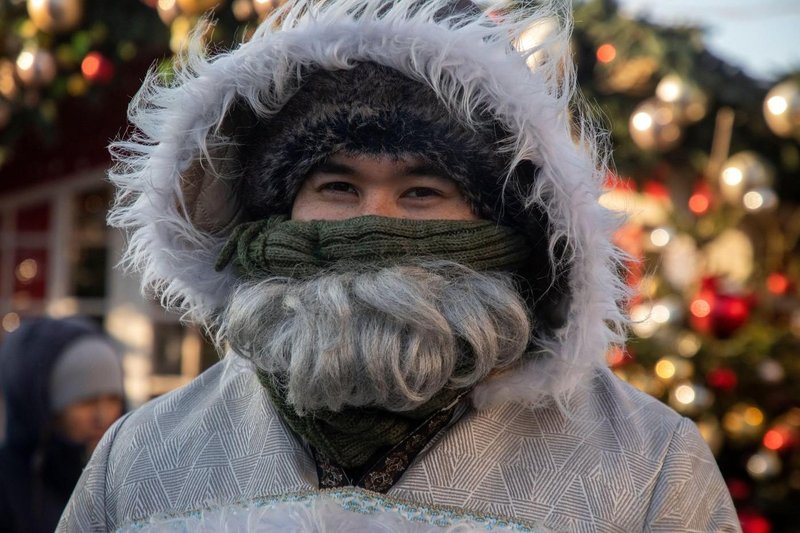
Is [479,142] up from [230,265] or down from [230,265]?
up

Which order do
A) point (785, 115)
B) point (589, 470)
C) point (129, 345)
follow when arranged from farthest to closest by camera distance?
point (129, 345), point (785, 115), point (589, 470)

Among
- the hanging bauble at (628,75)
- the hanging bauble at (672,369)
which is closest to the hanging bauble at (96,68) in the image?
the hanging bauble at (628,75)

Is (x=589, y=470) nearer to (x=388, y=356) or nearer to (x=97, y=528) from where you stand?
(x=388, y=356)

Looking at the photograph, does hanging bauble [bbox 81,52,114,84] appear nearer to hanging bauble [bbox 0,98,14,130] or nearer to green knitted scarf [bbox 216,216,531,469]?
hanging bauble [bbox 0,98,14,130]

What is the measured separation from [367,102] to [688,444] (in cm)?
79

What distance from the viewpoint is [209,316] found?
71.6 inches

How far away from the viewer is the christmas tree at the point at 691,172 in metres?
3.85

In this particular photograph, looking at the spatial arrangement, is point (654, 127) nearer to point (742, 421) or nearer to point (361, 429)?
point (742, 421)

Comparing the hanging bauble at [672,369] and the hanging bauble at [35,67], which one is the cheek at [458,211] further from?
the hanging bauble at [35,67]

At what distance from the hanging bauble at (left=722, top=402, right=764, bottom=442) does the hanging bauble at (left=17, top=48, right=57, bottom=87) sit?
323 cm

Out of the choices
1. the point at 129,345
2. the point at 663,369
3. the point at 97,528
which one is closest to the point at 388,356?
the point at 97,528

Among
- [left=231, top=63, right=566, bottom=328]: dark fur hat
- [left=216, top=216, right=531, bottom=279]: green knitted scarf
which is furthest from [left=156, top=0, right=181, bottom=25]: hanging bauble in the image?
[left=216, top=216, right=531, bottom=279]: green knitted scarf

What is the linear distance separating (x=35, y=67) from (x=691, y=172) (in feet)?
10.7

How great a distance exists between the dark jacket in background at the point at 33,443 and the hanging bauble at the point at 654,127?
247 centimetres
